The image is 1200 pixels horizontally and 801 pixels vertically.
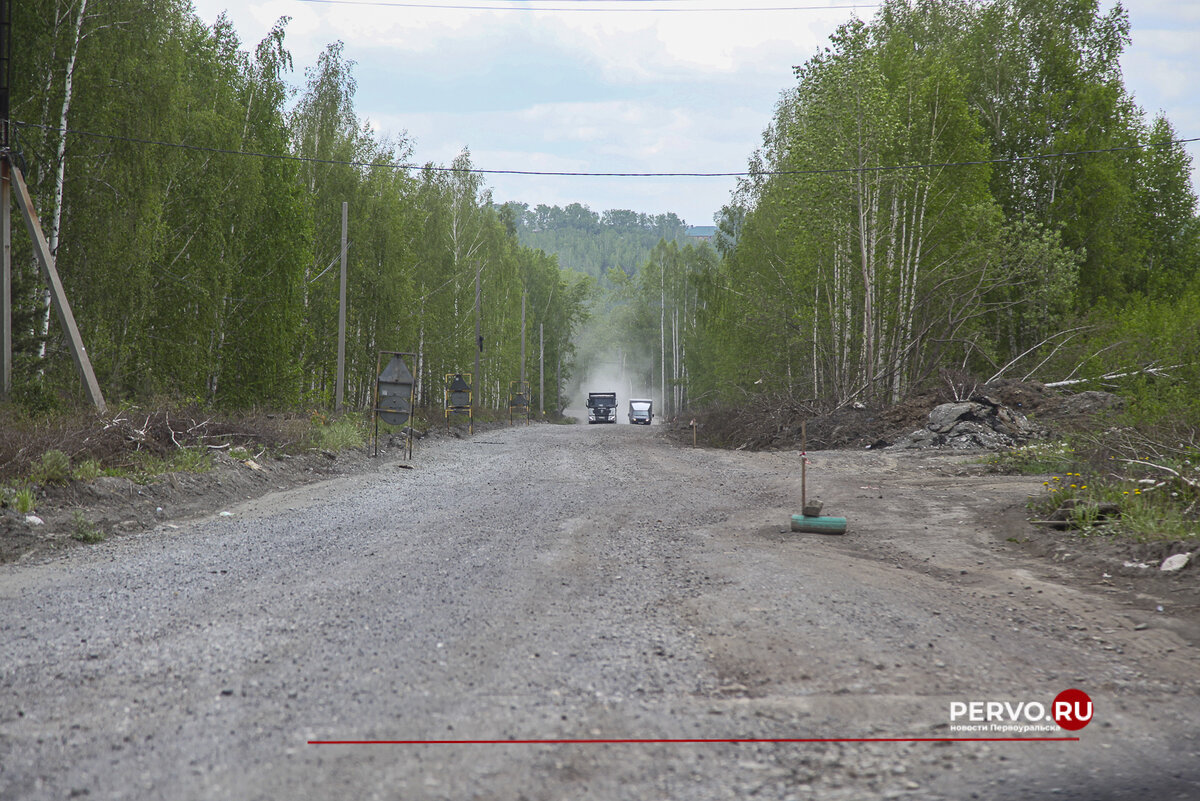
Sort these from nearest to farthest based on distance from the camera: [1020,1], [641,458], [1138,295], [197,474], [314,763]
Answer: [314,763]
[197,474]
[641,458]
[1138,295]
[1020,1]

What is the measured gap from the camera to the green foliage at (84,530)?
7988 millimetres

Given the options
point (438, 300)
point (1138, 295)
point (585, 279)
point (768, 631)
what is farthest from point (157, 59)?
point (585, 279)

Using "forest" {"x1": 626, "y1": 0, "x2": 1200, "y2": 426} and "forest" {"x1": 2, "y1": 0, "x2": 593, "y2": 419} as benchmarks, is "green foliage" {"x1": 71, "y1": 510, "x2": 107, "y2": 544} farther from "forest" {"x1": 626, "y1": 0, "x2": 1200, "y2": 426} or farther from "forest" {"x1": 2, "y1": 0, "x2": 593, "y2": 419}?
"forest" {"x1": 626, "y1": 0, "x2": 1200, "y2": 426}

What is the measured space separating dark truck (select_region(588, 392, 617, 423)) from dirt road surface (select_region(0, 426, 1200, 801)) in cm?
4877

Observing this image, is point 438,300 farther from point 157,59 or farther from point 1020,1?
point 1020,1

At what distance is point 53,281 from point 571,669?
1239 cm

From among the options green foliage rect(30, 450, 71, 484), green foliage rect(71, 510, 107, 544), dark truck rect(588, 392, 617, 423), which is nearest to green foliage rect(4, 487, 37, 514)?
green foliage rect(71, 510, 107, 544)

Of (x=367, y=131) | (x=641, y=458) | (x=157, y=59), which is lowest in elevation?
(x=641, y=458)

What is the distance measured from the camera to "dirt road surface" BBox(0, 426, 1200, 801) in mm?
3014

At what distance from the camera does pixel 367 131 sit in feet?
120

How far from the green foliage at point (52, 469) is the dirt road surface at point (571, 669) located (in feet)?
5.73

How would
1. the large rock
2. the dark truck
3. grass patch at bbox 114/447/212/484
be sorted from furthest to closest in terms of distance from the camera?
the dark truck < the large rock < grass patch at bbox 114/447/212/484

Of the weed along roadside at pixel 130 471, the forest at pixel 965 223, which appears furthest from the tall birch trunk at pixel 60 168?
the forest at pixel 965 223

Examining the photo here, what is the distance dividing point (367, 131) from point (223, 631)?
116ft
